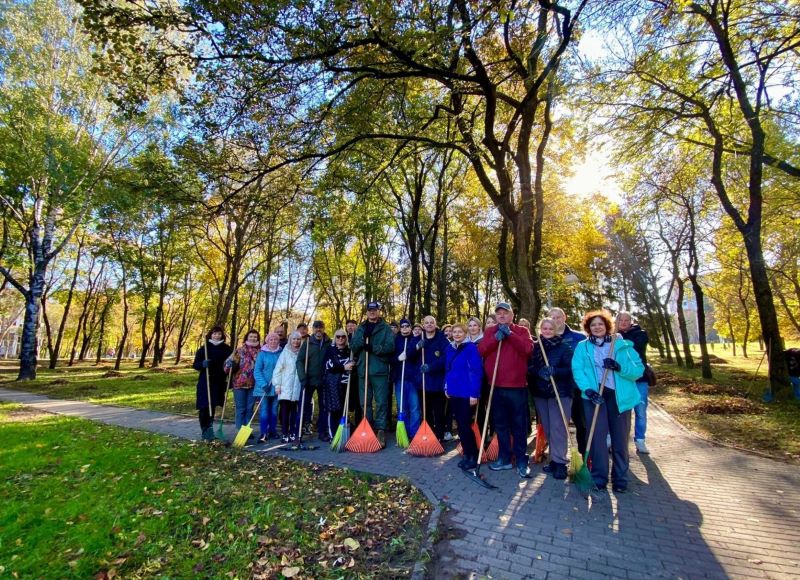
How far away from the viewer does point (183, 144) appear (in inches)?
299

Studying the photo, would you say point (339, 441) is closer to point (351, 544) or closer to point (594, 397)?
point (351, 544)

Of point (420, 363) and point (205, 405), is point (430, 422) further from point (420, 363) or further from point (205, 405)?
point (205, 405)

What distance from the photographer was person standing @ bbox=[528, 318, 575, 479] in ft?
17.6

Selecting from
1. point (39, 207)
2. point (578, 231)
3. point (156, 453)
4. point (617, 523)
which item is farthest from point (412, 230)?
point (39, 207)

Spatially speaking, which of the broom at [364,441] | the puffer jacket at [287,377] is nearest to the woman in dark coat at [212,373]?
the puffer jacket at [287,377]

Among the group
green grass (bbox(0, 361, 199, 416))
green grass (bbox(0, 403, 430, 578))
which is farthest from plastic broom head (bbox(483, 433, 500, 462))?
green grass (bbox(0, 361, 199, 416))

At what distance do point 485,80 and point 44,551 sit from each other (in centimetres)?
902

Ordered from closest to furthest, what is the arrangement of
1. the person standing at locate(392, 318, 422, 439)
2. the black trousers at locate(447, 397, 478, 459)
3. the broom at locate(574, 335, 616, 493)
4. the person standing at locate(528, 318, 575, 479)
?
the broom at locate(574, 335, 616, 493), the person standing at locate(528, 318, 575, 479), the black trousers at locate(447, 397, 478, 459), the person standing at locate(392, 318, 422, 439)

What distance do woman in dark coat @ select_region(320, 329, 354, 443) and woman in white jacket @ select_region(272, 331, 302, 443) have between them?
1.79ft

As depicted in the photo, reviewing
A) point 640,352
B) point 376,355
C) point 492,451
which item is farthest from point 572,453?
point 376,355

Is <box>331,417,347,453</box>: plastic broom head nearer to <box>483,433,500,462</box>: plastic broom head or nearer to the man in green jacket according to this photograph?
the man in green jacket

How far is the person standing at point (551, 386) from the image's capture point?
211 inches

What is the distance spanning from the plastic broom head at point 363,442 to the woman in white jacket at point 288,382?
4.22 feet

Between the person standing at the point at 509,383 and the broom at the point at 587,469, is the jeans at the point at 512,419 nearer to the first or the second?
the person standing at the point at 509,383
